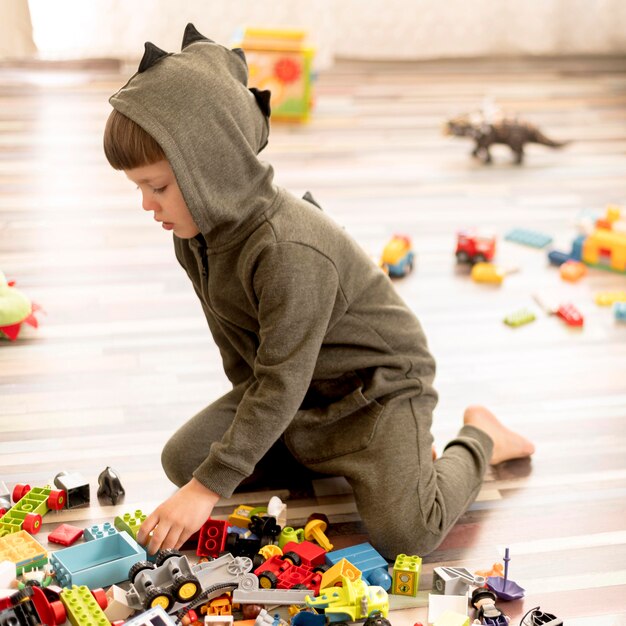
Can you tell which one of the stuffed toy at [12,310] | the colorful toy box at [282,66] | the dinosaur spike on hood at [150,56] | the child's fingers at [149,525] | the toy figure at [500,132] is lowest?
the child's fingers at [149,525]

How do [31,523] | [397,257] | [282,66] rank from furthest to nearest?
1. [282,66]
2. [397,257]
3. [31,523]

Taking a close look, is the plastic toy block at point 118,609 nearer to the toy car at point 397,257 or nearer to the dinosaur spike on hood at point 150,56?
the dinosaur spike on hood at point 150,56

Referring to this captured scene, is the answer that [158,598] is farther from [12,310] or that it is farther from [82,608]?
[12,310]

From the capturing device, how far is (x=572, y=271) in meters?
2.05

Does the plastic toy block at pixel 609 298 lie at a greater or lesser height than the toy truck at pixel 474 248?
lesser

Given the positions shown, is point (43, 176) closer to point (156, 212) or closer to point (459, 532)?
point (156, 212)

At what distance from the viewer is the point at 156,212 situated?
1199 mm

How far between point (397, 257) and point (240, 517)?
82cm

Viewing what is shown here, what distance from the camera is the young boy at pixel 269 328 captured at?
114cm

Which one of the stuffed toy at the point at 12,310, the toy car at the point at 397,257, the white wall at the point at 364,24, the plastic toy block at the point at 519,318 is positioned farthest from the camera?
the white wall at the point at 364,24

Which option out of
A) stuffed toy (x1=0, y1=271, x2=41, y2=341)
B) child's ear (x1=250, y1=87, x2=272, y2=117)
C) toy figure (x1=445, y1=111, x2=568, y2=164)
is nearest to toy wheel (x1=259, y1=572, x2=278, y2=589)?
child's ear (x1=250, y1=87, x2=272, y2=117)

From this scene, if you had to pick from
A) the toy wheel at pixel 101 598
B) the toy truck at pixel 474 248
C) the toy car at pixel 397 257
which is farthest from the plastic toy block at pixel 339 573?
the toy truck at pixel 474 248

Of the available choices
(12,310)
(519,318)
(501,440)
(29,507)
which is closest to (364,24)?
(519,318)

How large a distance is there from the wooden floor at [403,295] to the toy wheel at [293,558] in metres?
0.10
